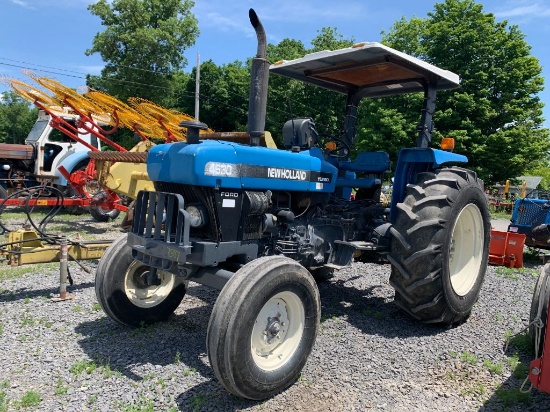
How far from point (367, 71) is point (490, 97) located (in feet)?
66.6

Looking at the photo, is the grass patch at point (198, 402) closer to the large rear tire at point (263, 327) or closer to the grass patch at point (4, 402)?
the large rear tire at point (263, 327)

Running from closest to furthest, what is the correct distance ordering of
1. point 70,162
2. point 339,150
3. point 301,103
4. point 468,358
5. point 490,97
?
1. point 468,358
2. point 339,150
3. point 70,162
4. point 490,97
5. point 301,103

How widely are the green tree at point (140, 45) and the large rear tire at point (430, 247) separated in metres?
22.4

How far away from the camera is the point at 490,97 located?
73.6 ft

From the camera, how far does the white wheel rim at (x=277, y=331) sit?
3158 mm

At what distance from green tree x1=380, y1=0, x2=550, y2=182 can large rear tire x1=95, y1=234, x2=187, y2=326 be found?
19.1 m

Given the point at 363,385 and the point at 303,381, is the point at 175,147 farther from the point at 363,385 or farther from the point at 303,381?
the point at 363,385

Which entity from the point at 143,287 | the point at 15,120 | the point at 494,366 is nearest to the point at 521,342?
the point at 494,366

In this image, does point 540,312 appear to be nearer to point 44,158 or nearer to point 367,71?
point 367,71

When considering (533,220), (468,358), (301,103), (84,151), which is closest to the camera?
(468,358)

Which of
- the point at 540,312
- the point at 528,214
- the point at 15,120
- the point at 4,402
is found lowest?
the point at 4,402

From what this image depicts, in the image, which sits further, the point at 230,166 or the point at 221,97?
the point at 221,97

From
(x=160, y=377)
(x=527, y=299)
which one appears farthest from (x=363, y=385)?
(x=527, y=299)

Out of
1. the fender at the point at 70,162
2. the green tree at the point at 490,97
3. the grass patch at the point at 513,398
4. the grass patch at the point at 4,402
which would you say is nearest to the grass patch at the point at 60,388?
the grass patch at the point at 4,402
